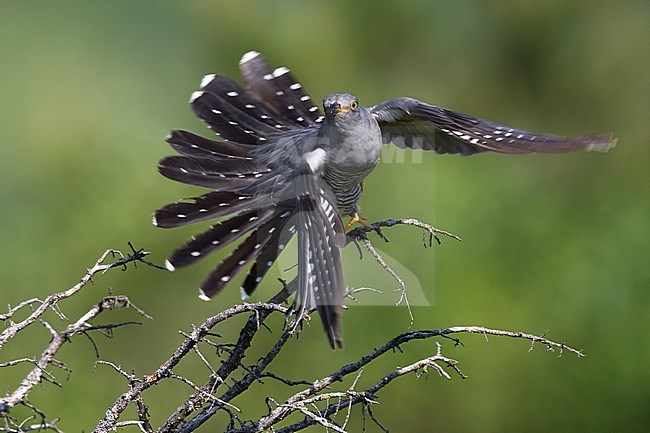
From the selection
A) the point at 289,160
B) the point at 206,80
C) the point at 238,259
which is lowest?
the point at 238,259

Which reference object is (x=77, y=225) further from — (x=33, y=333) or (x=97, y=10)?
(x=97, y=10)

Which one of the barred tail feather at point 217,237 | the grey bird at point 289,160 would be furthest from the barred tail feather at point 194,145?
the barred tail feather at point 217,237

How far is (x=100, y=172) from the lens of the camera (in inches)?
103

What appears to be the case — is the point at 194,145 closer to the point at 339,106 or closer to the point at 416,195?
the point at 339,106

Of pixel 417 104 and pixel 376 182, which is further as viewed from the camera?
pixel 376 182

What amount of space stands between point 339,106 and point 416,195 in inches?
49.9

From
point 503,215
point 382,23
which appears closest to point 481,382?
point 503,215

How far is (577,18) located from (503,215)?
116 centimetres

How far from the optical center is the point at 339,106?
1.26 m

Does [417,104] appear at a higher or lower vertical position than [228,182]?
higher

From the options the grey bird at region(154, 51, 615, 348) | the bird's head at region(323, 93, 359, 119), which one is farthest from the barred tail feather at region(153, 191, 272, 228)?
the bird's head at region(323, 93, 359, 119)

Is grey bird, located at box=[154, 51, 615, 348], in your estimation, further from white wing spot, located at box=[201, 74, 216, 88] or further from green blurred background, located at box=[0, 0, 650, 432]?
green blurred background, located at box=[0, 0, 650, 432]

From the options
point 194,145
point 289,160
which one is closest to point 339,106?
point 289,160

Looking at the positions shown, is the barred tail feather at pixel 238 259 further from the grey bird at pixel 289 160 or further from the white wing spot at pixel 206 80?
the white wing spot at pixel 206 80
